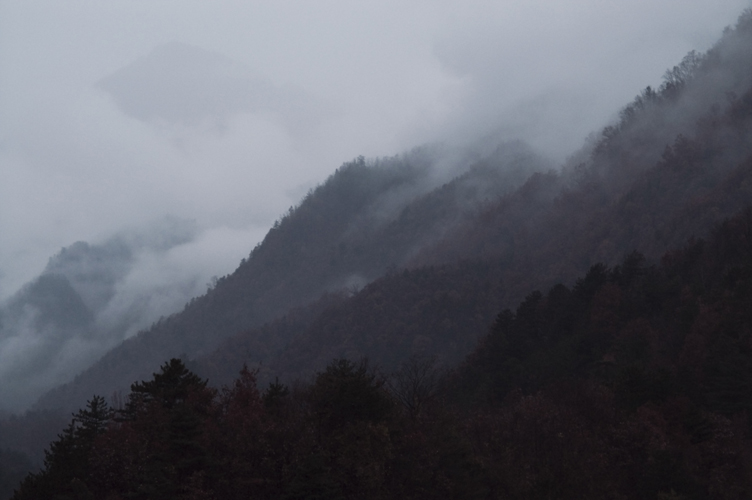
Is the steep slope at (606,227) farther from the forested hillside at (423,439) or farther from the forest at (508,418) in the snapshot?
the forested hillside at (423,439)

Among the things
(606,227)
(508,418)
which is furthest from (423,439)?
(606,227)

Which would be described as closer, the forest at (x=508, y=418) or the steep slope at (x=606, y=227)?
the forest at (x=508, y=418)

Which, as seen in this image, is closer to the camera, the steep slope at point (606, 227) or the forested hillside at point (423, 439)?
the forested hillside at point (423, 439)

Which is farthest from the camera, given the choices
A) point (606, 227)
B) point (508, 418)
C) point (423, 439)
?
point (606, 227)

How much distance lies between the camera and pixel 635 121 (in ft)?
643

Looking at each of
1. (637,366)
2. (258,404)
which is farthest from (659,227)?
(258,404)

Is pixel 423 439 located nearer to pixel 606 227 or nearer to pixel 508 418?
pixel 508 418

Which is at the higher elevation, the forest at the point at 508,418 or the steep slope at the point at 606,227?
the steep slope at the point at 606,227

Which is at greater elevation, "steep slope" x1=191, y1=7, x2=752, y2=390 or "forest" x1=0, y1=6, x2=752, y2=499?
"steep slope" x1=191, y1=7, x2=752, y2=390

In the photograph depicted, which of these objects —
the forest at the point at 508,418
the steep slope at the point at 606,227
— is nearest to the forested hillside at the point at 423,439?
the forest at the point at 508,418

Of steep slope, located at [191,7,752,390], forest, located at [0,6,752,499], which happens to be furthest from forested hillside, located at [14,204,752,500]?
steep slope, located at [191,7,752,390]

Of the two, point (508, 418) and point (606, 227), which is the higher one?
point (606, 227)

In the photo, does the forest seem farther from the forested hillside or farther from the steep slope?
the steep slope

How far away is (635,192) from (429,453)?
149277 millimetres
